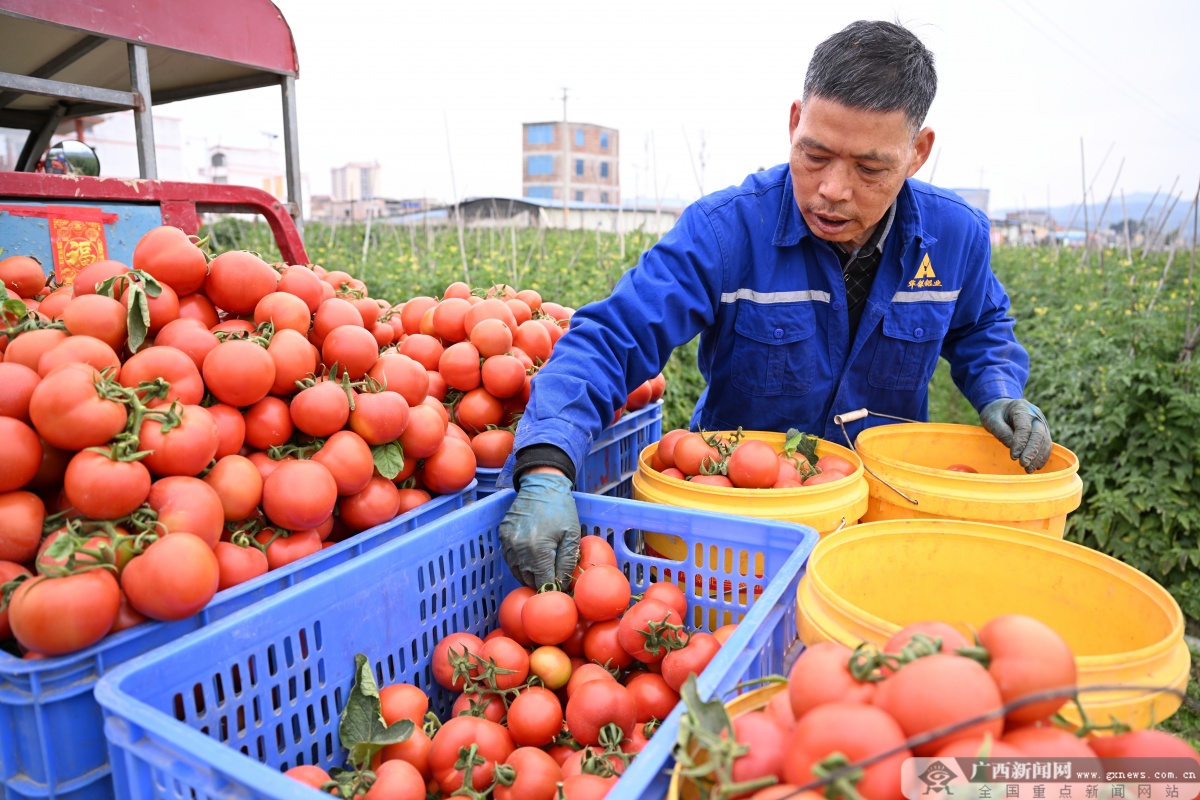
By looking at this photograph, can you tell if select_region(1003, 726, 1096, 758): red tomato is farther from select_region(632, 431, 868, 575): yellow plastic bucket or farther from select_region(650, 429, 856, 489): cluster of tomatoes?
select_region(650, 429, 856, 489): cluster of tomatoes

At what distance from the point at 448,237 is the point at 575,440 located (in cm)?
1267

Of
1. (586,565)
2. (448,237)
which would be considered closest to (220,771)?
(586,565)

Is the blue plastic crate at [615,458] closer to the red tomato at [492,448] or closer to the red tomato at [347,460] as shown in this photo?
the red tomato at [492,448]

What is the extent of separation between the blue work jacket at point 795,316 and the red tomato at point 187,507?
0.96m

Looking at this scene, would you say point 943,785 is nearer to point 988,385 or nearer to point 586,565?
point 586,565

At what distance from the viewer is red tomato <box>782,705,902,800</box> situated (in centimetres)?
80

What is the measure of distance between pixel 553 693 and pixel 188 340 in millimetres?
1090

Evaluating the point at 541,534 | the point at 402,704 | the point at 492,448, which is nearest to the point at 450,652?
the point at 402,704

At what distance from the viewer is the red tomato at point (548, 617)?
5.39 ft

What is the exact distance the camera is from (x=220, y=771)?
90 centimetres

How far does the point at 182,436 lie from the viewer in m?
1.40

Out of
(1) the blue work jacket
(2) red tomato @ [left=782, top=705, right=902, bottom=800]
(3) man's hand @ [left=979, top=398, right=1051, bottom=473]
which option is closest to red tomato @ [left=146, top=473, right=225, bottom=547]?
(1) the blue work jacket

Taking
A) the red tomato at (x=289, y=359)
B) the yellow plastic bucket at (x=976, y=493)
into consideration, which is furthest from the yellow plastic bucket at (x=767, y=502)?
the red tomato at (x=289, y=359)

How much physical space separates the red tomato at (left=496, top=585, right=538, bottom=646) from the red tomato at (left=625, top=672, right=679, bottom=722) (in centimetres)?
28
